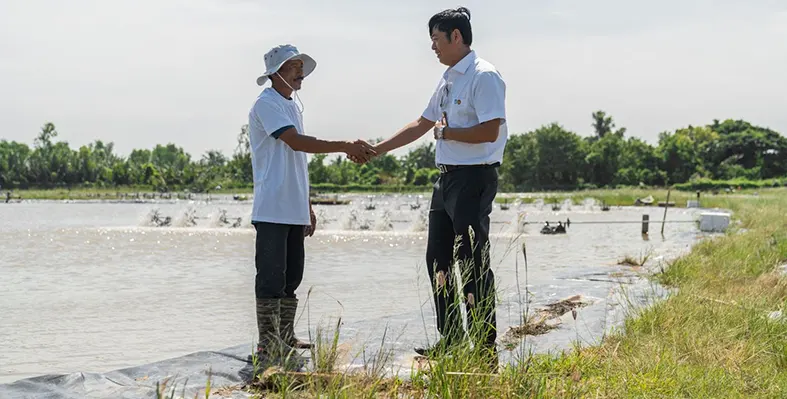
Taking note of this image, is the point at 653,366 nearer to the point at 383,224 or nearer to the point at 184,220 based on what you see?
the point at 383,224

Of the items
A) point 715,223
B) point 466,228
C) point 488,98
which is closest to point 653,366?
point 466,228

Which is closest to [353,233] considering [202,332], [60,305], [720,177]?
[60,305]

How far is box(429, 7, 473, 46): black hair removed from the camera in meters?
4.22

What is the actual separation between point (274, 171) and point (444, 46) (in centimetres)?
121

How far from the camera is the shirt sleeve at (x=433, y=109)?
4.47m

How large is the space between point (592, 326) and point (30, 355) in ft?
11.2

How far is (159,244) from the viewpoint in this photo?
16.7 m

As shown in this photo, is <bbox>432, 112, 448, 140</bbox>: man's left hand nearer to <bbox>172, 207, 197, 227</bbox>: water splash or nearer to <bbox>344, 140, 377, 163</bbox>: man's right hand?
<bbox>344, 140, 377, 163</bbox>: man's right hand

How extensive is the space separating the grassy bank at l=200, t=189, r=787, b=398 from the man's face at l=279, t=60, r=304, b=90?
1.72 m

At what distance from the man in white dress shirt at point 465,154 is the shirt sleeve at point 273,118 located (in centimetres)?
86

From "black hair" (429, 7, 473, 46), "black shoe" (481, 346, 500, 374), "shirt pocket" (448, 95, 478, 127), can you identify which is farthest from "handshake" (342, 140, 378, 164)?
"black shoe" (481, 346, 500, 374)

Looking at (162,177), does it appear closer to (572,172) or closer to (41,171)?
(41,171)

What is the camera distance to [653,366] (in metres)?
3.68

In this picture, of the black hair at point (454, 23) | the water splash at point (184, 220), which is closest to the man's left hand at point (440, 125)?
the black hair at point (454, 23)
